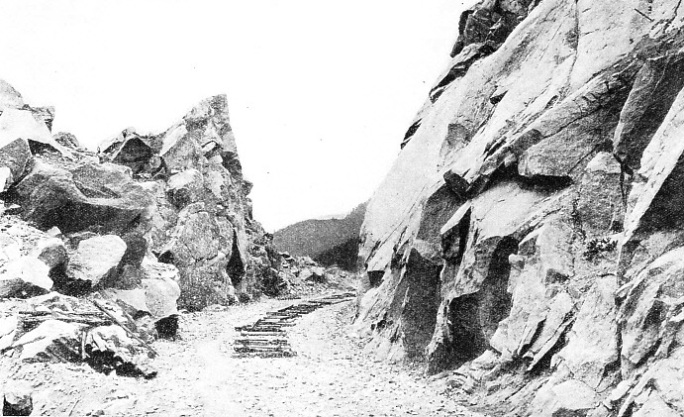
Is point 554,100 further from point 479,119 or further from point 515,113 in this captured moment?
point 479,119

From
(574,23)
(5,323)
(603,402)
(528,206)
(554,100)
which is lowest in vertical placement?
(603,402)

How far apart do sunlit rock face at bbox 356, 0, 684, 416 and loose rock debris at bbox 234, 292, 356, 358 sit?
10.8 feet

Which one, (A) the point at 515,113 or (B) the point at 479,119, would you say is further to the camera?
(B) the point at 479,119

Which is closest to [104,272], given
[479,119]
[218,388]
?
[218,388]

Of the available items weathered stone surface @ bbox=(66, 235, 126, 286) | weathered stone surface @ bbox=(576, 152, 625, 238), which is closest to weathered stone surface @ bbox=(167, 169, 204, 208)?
weathered stone surface @ bbox=(66, 235, 126, 286)

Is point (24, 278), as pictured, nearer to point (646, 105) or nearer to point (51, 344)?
point (51, 344)

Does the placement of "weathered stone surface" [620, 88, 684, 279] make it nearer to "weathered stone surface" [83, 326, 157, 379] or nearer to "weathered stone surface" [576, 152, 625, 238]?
"weathered stone surface" [576, 152, 625, 238]

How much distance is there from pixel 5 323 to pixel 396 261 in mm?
11733

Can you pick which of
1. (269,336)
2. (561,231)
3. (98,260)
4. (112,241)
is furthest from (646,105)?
(112,241)

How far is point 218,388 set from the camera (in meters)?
11.9

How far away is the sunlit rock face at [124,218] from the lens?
17.5 metres

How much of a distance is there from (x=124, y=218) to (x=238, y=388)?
464 inches

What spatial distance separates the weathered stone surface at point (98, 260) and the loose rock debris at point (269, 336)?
16.5ft

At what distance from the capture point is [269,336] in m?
19.5
